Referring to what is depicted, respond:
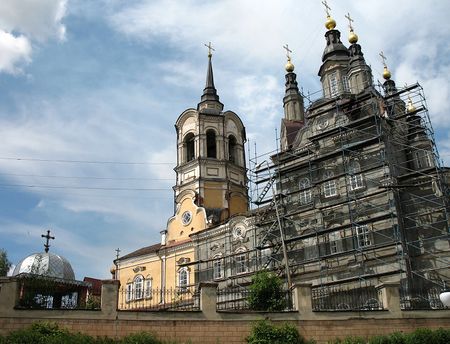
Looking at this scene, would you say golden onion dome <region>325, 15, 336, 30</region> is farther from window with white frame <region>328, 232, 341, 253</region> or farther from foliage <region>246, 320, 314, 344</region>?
foliage <region>246, 320, 314, 344</region>

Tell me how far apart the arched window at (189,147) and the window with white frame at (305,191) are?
37.5 ft

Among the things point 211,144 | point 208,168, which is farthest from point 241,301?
point 211,144

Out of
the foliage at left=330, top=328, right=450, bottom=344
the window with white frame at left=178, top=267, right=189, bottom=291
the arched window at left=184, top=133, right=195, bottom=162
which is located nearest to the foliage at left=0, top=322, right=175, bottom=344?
the foliage at left=330, top=328, right=450, bottom=344

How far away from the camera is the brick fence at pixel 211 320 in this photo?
14.7 meters

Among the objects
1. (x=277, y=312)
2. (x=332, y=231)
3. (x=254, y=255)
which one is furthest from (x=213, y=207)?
(x=277, y=312)

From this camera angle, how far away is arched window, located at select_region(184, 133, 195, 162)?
3844 centimetres

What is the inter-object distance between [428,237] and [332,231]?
4.30 m

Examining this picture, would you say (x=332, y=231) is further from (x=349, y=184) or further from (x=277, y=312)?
(x=277, y=312)

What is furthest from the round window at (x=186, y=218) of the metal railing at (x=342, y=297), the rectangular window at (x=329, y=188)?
the metal railing at (x=342, y=297)

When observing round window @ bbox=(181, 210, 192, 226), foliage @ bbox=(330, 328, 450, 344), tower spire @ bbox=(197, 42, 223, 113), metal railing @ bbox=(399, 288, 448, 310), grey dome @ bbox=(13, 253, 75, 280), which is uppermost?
tower spire @ bbox=(197, 42, 223, 113)

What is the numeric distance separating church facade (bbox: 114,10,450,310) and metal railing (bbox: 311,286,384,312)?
0.68 meters

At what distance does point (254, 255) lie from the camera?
29828mm

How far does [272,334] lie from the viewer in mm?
15789

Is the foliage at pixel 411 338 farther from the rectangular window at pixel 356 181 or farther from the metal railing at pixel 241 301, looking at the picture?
the rectangular window at pixel 356 181
